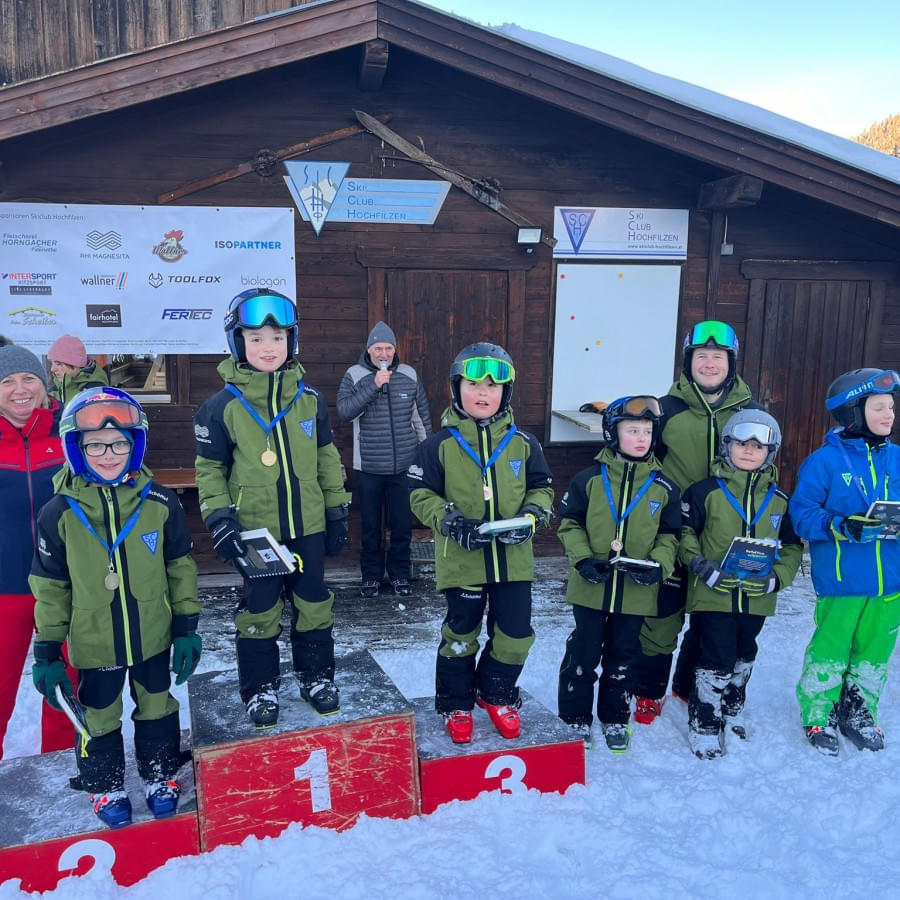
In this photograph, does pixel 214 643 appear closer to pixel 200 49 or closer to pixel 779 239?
pixel 200 49

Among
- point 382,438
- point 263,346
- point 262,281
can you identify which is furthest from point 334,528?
point 262,281

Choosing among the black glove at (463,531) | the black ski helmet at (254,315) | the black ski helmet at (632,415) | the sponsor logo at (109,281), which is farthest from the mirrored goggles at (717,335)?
the sponsor logo at (109,281)

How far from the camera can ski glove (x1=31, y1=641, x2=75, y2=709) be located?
101 inches

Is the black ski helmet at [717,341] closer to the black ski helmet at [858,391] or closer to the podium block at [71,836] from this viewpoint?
the black ski helmet at [858,391]

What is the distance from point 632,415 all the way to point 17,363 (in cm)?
268

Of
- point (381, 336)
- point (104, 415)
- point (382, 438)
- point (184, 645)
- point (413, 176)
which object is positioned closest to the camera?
point (104, 415)

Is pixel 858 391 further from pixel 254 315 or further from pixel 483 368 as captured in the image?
pixel 254 315

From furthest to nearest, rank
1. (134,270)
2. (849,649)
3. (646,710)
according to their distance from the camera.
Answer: (134,270) < (646,710) < (849,649)

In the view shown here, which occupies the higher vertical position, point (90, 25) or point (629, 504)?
point (90, 25)

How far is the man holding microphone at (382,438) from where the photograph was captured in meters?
5.61

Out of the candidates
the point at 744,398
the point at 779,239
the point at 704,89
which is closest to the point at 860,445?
the point at 744,398

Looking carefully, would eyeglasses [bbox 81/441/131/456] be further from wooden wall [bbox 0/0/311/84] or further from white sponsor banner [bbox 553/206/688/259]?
wooden wall [bbox 0/0/311/84]

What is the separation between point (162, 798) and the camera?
8.84ft

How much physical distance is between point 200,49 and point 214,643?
405 cm
